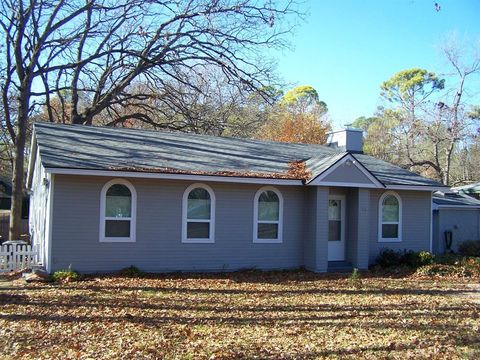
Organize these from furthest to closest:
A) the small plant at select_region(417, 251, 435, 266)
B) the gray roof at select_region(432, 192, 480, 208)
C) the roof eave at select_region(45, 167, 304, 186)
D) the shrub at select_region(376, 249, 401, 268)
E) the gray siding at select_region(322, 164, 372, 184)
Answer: the gray roof at select_region(432, 192, 480, 208), the shrub at select_region(376, 249, 401, 268), the small plant at select_region(417, 251, 435, 266), the gray siding at select_region(322, 164, 372, 184), the roof eave at select_region(45, 167, 304, 186)

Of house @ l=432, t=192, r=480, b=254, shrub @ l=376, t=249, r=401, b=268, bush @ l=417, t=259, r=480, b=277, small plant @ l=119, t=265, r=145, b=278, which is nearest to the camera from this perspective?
small plant @ l=119, t=265, r=145, b=278

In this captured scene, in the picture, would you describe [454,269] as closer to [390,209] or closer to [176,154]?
[390,209]

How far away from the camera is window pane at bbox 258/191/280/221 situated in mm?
15094

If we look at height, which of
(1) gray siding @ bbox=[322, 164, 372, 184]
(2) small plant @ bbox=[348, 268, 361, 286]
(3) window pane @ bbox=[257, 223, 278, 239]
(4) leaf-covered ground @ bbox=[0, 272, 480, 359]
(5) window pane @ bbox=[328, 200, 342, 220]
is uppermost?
(1) gray siding @ bbox=[322, 164, 372, 184]

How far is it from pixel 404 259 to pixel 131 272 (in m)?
8.54

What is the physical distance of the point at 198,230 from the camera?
14.4m

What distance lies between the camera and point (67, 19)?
22.1 meters

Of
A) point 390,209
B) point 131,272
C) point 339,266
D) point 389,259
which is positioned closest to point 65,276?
point 131,272

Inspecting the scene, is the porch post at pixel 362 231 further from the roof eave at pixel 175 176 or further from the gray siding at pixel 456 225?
the gray siding at pixel 456 225

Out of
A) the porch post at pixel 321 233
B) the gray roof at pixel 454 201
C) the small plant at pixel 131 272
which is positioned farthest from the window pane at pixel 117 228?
the gray roof at pixel 454 201

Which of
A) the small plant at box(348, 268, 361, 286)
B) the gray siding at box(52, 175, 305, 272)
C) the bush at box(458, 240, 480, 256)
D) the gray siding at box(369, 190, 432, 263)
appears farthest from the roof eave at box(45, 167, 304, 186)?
the bush at box(458, 240, 480, 256)

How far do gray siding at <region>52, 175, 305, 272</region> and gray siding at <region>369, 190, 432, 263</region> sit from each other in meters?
2.73

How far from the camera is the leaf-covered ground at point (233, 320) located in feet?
22.2

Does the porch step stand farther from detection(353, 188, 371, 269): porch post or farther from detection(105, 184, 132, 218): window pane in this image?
detection(105, 184, 132, 218): window pane
